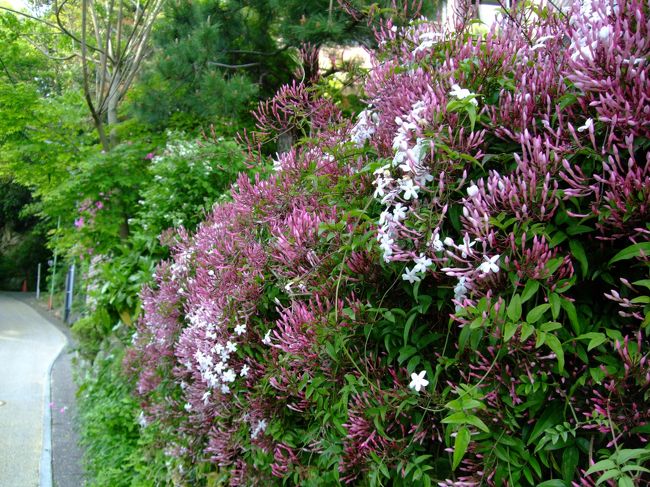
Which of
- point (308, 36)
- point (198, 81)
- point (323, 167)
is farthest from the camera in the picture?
point (198, 81)

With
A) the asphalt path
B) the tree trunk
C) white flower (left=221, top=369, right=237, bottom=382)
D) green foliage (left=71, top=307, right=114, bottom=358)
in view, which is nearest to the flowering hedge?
white flower (left=221, top=369, right=237, bottom=382)

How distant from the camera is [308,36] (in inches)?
220

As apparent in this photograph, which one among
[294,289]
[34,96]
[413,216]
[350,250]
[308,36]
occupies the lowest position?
[294,289]

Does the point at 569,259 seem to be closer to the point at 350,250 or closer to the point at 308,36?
the point at 350,250

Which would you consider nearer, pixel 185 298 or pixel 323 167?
pixel 323 167

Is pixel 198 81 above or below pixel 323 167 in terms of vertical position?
above

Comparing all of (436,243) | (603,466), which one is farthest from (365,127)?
(603,466)

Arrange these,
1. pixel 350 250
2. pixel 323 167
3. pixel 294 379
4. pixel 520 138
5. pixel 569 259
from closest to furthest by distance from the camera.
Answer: pixel 569 259, pixel 520 138, pixel 350 250, pixel 294 379, pixel 323 167

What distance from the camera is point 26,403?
8.05m

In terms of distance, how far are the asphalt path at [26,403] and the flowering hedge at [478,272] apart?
4.64 meters

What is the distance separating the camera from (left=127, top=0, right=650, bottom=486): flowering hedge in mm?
1200

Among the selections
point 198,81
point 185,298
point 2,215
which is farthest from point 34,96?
point 2,215

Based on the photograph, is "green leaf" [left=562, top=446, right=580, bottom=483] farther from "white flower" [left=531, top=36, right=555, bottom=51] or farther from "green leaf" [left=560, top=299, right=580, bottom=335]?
"white flower" [left=531, top=36, right=555, bottom=51]

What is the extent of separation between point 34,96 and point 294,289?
6393mm
